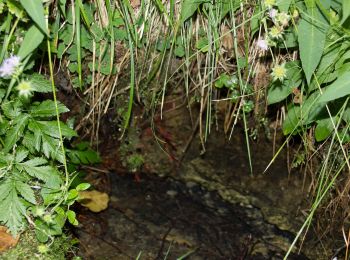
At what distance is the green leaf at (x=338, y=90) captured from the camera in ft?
4.68

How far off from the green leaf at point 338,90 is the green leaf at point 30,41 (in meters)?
0.82

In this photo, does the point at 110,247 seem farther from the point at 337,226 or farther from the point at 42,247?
the point at 337,226

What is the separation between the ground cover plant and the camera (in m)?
1.61

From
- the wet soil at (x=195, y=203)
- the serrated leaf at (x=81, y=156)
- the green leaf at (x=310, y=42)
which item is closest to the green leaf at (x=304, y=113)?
the green leaf at (x=310, y=42)

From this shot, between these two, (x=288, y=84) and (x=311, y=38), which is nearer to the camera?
(x=311, y=38)

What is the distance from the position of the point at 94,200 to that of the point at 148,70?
761 mm

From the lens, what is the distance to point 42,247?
1588 millimetres

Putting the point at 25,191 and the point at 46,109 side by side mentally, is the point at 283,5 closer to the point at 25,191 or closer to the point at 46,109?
the point at 46,109

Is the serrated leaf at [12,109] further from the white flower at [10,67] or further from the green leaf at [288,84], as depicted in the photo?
the green leaf at [288,84]

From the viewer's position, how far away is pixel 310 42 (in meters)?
1.62

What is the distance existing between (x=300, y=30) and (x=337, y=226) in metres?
1.08

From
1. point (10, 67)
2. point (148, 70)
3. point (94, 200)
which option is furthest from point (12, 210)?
point (94, 200)

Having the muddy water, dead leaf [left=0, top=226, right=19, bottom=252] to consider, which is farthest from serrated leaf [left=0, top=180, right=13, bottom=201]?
the muddy water

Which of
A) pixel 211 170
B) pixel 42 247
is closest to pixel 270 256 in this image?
pixel 211 170
